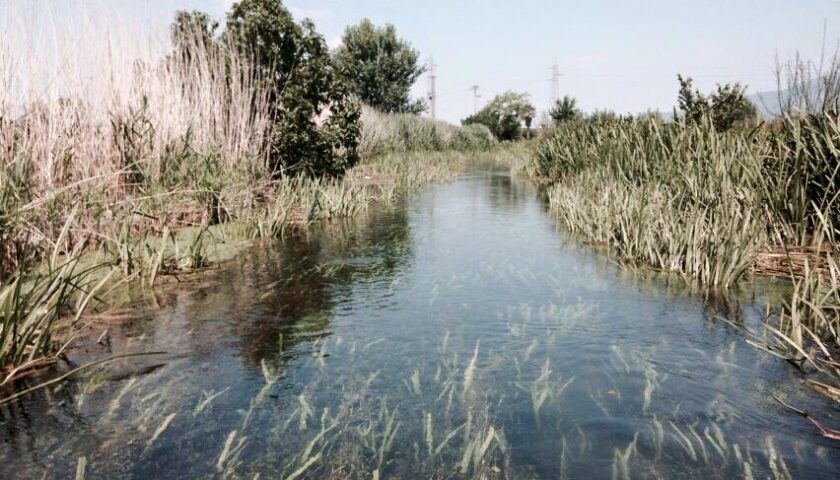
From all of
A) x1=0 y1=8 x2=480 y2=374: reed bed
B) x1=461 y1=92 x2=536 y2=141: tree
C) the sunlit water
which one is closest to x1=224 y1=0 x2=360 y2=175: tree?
x1=0 y1=8 x2=480 y2=374: reed bed

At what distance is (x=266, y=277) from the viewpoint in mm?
5617

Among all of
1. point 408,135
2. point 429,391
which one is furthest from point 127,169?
point 408,135

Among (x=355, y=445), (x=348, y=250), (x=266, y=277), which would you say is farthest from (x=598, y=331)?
(x=348, y=250)

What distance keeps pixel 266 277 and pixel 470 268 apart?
7.05 ft

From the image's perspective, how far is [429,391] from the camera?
3111 mm

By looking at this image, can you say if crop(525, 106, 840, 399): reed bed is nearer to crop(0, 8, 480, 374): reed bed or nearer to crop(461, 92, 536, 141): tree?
crop(0, 8, 480, 374): reed bed

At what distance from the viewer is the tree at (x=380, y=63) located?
4097cm

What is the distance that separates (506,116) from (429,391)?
5626 centimetres

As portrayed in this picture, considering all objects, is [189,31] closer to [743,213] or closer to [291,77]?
[291,77]

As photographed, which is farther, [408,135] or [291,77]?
[408,135]

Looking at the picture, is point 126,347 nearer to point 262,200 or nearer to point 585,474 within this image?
point 585,474

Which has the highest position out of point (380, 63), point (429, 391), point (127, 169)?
point (380, 63)

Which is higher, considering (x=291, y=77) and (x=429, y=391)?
(x=291, y=77)

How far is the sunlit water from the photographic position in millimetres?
2434
